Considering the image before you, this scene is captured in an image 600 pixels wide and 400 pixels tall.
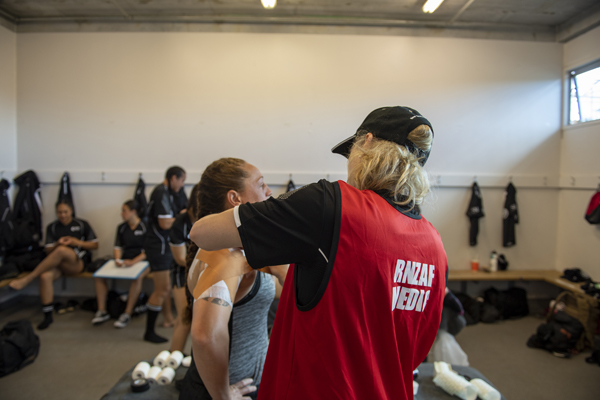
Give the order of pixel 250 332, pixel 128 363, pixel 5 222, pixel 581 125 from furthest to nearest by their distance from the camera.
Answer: pixel 581 125
pixel 5 222
pixel 128 363
pixel 250 332

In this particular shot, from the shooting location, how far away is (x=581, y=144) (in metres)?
4.12

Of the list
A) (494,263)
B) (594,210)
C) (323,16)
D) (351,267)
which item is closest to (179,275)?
(351,267)

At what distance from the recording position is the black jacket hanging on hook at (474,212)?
170 inches

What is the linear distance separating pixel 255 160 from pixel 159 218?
1519 millimetres

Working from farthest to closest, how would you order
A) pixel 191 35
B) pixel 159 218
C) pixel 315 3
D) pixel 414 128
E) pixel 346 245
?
pixel 191 35, pixel 315 3, pixel 159 218, pixel 414 128, pixel 346 245

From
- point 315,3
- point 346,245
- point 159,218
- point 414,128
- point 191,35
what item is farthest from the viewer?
point 191,35

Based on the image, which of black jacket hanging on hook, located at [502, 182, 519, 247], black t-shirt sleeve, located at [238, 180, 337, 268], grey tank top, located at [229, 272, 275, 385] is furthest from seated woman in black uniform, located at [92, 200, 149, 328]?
black jacket hanging on hook, located at [502, 182, 519, 247]

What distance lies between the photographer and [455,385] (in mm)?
1625

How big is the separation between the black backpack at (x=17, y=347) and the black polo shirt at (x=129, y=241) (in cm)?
116

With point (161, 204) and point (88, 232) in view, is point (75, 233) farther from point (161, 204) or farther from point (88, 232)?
point (161, 204)

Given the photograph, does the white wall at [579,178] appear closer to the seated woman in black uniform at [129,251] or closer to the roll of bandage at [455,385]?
the roll of bandage at [455,385]

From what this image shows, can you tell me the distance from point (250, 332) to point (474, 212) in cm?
400

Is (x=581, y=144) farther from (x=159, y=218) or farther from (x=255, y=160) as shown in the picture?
(x=159, y=218)


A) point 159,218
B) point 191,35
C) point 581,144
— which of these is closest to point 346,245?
point 159,218
